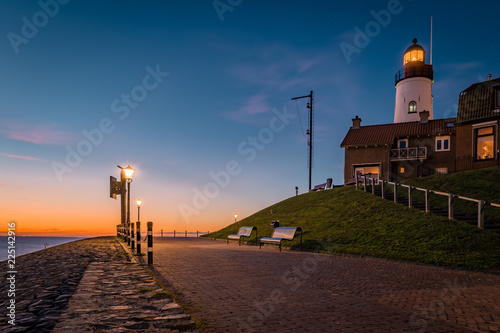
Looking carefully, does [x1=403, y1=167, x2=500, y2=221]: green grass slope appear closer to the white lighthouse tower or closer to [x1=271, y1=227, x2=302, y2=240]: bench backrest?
[x1=271, y1=227, x2=302, y2=240]: bench backrest

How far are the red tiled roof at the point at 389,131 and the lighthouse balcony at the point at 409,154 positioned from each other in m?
1.18

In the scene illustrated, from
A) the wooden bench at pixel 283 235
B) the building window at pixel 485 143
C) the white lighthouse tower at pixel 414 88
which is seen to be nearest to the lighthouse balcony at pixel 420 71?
the white lighthouse tower at pixel 414 88

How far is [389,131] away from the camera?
35344 mm

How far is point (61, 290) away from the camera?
568 cm

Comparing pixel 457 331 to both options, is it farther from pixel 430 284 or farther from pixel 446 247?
pixel 446 247

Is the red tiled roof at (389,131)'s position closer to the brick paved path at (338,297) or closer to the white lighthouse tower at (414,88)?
the white lighthouse tower at (414,88)

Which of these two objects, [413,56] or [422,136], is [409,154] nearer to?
[422,136]

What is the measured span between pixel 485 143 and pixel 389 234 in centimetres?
1657

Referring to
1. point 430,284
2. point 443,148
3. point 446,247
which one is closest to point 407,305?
point 430,284

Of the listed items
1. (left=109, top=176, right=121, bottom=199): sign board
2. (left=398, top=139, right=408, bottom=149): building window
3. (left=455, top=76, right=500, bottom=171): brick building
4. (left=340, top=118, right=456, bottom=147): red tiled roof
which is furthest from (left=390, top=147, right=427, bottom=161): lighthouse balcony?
Result: (left=109, top=176, right=121, bottom=199): sign board

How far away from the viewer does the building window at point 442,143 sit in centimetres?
3203

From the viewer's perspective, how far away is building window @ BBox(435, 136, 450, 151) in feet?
105

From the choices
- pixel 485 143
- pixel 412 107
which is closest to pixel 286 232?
pixel 485 143

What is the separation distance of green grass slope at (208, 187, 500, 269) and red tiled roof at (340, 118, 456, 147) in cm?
1284
